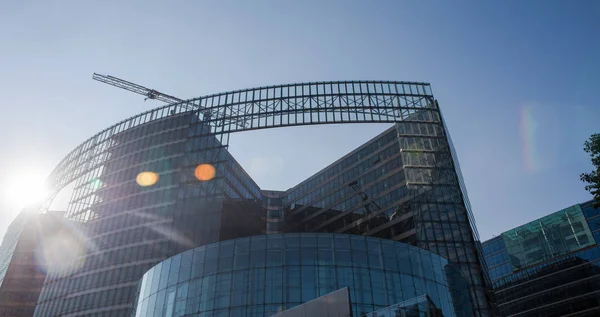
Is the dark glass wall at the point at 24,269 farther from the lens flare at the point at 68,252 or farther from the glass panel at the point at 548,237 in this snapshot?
the glass panel at the point at 548,237

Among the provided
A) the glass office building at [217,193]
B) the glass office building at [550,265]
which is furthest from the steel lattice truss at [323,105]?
the glass office building at [550,265]

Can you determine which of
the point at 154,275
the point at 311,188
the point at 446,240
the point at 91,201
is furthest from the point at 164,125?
the point at 446,240

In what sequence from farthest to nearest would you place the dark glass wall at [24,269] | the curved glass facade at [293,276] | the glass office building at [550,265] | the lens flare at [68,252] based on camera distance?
the dark glass wall at [24,269] < the glass office building at [550,265] < the lens flare at [68,252] < the curved glass facade at [293,276]

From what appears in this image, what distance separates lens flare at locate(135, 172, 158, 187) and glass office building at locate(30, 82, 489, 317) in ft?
0.69

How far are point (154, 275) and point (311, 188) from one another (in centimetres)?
5436

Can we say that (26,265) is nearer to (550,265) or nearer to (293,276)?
(293,276)

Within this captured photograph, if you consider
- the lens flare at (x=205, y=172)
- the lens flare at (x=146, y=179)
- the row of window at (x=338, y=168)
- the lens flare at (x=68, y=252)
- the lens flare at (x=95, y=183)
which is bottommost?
the lens flare at (x=68, y=252)

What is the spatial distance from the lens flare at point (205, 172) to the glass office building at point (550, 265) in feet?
186

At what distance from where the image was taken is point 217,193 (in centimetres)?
6606

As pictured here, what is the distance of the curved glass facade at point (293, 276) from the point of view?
3747cm

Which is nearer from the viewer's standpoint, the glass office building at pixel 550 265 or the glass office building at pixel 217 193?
the glass office building at pixel 217 193

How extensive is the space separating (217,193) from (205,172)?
16.4 ft

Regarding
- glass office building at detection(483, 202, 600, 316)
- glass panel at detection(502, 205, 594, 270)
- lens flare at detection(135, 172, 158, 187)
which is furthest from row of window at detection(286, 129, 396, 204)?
glass panel at detection(502, 205, 594, 270)

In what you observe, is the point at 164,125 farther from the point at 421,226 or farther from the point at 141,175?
the point at 421,226
